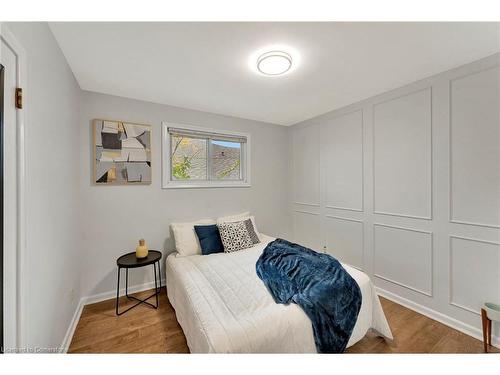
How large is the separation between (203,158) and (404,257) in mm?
2795

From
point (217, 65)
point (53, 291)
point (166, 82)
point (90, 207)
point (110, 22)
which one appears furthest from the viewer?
point (90, 207)

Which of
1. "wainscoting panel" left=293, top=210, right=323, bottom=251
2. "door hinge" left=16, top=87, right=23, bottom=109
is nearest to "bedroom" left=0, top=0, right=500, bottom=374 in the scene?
"door hinge" left=16, top=87, right=23, bottom=109

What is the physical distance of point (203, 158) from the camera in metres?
3.12

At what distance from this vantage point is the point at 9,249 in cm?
94

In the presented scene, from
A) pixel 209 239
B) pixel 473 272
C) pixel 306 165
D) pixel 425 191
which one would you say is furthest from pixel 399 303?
pixel 209 239

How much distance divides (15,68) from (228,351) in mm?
1762

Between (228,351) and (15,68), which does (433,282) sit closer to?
(228,351)

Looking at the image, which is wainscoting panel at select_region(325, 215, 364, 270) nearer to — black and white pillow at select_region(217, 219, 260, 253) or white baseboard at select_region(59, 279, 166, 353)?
black and white pillow at select_region(217, 219, 260, 253)

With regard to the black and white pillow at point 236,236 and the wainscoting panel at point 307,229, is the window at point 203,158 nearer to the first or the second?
the black and white pillow at point 236,236

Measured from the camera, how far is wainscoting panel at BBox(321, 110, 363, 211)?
2.74m

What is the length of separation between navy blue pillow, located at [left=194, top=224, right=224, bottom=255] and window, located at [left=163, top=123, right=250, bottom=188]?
2.09 feet

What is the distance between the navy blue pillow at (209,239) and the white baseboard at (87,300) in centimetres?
78
